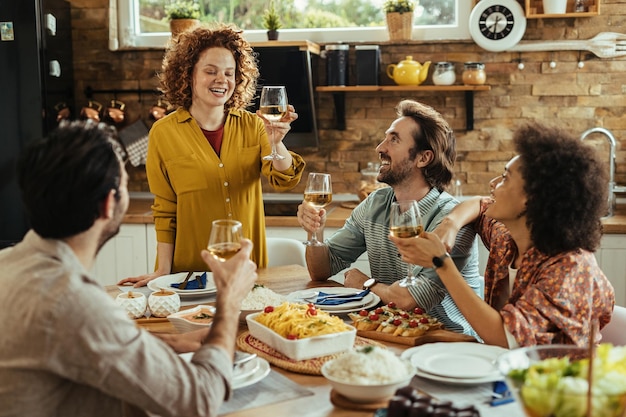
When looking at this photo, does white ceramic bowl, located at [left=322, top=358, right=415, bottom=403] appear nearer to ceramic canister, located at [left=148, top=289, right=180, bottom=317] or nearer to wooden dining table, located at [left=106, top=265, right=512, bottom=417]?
wooden dining table, located at [left=106, top=265, right=512, bottom=417]

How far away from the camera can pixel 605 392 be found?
1.24 meters

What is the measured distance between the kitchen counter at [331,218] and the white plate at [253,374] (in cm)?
224

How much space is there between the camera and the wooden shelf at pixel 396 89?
4266 mm

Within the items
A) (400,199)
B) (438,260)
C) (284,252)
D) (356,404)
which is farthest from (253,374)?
(284,252)

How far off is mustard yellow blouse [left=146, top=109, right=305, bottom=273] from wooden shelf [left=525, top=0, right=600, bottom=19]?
188cm

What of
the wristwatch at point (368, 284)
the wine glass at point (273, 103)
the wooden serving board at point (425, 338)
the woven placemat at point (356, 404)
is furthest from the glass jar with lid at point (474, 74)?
the woven placemat at point (356, 404)

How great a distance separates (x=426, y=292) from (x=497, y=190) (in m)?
0.42

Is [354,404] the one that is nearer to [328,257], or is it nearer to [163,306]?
[163,306]

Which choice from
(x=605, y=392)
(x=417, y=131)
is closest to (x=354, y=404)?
(x=605, y=392)

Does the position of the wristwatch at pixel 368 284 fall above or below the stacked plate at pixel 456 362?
above

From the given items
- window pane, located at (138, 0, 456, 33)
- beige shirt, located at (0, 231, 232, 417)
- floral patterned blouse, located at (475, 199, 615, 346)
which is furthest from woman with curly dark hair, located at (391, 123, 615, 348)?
window pane, located at (138, 0, 456, 33)

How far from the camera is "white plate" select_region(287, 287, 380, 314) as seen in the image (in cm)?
228

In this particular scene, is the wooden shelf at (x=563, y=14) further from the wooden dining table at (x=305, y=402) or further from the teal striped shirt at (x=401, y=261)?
the wooden dining table at (x=305, y=402)

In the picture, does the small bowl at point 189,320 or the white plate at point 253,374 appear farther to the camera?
the small bowl at point 189,320
